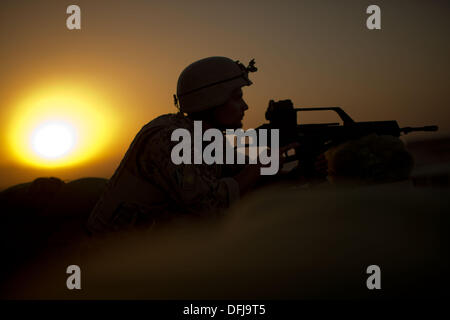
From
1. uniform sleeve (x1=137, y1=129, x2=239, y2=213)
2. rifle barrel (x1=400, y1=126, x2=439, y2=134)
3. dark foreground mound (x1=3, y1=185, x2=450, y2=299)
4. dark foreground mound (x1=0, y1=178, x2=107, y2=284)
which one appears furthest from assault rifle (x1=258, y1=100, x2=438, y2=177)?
dark foreground mound (x1=0, y1=178, x2=107, y2=284)

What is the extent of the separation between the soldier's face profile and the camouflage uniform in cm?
25

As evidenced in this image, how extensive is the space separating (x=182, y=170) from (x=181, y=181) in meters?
0.08

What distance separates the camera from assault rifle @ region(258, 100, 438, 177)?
3.54 metres

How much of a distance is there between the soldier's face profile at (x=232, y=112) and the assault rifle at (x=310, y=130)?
56 centimetres

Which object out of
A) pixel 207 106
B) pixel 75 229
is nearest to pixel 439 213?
pixel 207 106

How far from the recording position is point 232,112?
9.82 feet

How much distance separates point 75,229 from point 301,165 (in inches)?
95.3

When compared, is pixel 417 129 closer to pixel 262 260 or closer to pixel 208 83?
pixel 262 260

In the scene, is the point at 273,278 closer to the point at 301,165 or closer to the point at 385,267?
the point at 385,267

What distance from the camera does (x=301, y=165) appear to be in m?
3.54

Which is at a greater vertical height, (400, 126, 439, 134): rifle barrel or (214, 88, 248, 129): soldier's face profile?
(400, 126, 439, 134): rifle barrel

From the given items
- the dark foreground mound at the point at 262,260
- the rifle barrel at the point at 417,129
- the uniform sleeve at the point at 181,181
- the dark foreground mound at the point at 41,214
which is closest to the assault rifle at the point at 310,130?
the rifle barrel at the point at 417,129

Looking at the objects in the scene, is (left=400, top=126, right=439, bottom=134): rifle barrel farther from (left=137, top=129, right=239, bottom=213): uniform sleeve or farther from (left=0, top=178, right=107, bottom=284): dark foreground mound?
(left=0, top=178, right=107, bottom=284): dark foreground mound

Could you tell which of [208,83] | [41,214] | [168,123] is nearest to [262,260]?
[168,123]
